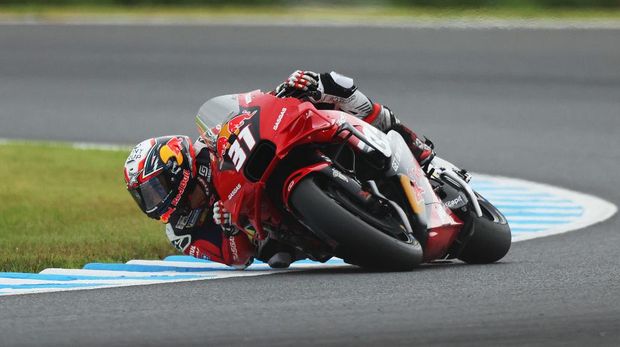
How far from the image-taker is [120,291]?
268 inches

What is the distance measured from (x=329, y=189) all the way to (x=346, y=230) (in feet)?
0.94

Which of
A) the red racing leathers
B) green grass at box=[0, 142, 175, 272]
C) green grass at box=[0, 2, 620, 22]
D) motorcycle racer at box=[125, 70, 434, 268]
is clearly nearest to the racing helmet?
motorcycle racer at box=[125, 70, 434, 268]

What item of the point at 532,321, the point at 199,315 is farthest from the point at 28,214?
the point at 532,321

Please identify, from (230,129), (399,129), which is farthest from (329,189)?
(399,129)

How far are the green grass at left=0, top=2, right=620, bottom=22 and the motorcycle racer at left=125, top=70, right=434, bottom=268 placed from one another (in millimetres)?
10939

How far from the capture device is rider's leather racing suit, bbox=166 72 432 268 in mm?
7883

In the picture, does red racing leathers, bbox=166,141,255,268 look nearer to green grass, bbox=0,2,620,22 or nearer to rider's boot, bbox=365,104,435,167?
rider's boot, bbox=365,104,435,167

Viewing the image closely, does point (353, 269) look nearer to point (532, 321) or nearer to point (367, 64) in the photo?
point (532, 321)

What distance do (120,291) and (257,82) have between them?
11222mm

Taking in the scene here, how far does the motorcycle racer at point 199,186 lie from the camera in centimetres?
767

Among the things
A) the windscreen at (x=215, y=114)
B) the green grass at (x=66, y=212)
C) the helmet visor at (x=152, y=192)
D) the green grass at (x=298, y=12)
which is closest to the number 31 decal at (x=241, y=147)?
the windscreen at (x=215, y=114)

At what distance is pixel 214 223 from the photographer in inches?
314

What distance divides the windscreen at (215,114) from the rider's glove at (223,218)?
0.38m

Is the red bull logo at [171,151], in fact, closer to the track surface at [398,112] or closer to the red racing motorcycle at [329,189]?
the red racing motorcycle at [329,189]
